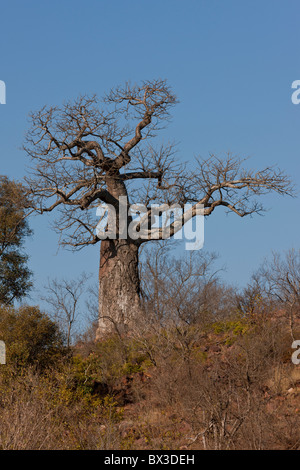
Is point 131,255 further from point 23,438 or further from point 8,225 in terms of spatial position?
point 23,438

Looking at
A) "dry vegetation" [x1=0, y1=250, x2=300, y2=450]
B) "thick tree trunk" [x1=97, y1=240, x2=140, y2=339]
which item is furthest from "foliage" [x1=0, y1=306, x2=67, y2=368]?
"thick tree trunk" [x1=97, y1=240, x2=140, y2=339]

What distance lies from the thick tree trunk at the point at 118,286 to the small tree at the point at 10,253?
5612 mm

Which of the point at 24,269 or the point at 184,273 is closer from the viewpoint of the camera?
the point at 184,273

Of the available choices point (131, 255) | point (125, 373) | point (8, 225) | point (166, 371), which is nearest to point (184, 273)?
point (131, 255)

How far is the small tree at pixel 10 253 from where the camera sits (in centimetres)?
2495

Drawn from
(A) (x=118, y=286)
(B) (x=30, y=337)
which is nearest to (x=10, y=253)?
(A) (x=118, y=286)

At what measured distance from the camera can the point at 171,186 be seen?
819 inches

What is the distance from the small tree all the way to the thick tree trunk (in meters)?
5.61

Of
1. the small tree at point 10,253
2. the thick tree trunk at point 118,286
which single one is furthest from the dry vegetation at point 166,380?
the small tree at point 10,253

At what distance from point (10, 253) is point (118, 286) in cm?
745

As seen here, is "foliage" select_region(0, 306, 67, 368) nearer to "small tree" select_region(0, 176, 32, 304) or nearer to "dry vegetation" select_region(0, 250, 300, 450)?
"dry vegetation" select_region(0, 250, 300, 450)

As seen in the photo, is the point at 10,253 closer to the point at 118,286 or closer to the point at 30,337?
the point at 118,286
